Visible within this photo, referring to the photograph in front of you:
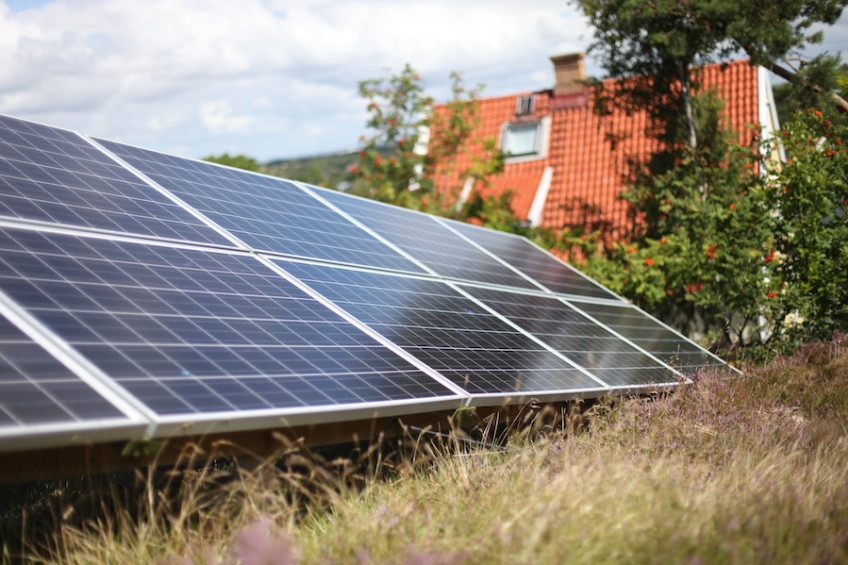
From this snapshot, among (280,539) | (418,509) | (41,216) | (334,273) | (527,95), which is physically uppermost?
(527,95)

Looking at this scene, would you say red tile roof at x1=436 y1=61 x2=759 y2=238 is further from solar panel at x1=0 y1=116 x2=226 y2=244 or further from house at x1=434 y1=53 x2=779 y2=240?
solar panel at x1=0 y1=116 x2=226 y2=244

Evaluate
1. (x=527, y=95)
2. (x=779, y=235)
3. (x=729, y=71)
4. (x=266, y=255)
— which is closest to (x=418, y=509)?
(x=266, y=255)

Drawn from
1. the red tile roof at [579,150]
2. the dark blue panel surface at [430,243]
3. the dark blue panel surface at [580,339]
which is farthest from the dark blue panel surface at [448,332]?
the red tile roof at [579,150]

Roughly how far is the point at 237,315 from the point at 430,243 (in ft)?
20.8

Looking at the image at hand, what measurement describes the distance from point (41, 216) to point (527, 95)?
104 ft

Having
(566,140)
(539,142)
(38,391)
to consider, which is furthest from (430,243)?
(539,142)

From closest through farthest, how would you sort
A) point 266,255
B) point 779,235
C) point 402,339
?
point 402,339, point 266,255, point 779,235

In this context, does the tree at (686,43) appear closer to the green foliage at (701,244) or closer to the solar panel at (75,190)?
the green foliage at (701,244)

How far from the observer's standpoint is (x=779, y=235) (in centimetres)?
1677

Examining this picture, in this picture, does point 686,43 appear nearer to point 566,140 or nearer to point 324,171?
point 566,140

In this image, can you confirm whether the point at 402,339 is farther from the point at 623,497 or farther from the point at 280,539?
the point at 280,539

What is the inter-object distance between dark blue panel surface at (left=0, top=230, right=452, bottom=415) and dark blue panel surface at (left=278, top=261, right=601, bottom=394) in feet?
1.84

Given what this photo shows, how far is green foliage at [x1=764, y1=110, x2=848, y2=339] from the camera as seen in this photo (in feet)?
52.1

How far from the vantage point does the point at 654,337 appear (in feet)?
45.3
